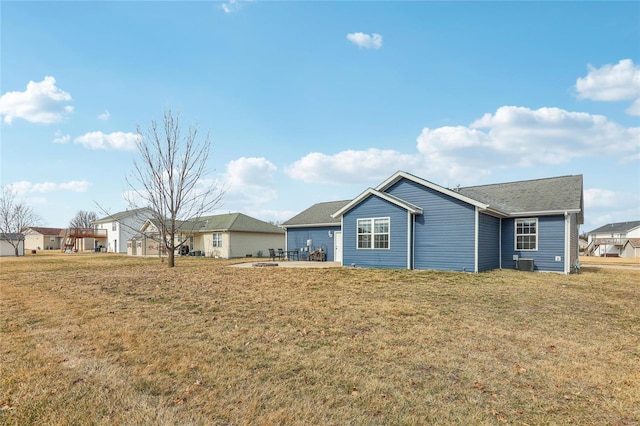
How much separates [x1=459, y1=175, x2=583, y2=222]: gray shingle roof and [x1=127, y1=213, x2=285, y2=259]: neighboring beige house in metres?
21.0

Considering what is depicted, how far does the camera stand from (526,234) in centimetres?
1797

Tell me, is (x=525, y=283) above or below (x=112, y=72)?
below

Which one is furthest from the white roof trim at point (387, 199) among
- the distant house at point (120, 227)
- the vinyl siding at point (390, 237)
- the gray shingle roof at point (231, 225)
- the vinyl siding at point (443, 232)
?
the distant house at point (120, 227)

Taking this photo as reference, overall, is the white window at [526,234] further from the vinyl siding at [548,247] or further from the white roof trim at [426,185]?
the white roof trim at [426,185]

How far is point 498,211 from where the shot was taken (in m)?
16.9

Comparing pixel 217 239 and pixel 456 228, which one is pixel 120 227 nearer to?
pixel 217 239

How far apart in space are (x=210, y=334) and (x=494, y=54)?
55.4 feet

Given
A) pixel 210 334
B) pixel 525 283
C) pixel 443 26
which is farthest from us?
pixel 443 26

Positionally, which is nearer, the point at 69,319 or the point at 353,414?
the point at 353,414

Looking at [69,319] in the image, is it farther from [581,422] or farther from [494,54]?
[494,54]

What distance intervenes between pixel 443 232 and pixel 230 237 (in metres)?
22.0

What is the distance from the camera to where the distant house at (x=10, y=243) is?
146 feet

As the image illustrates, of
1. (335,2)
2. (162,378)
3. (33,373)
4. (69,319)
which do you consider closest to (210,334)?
(162,378)

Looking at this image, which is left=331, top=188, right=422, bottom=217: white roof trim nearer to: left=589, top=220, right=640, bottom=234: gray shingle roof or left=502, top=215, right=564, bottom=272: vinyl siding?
left=502, top=215, right=564, bottom=272: vinyl siding
